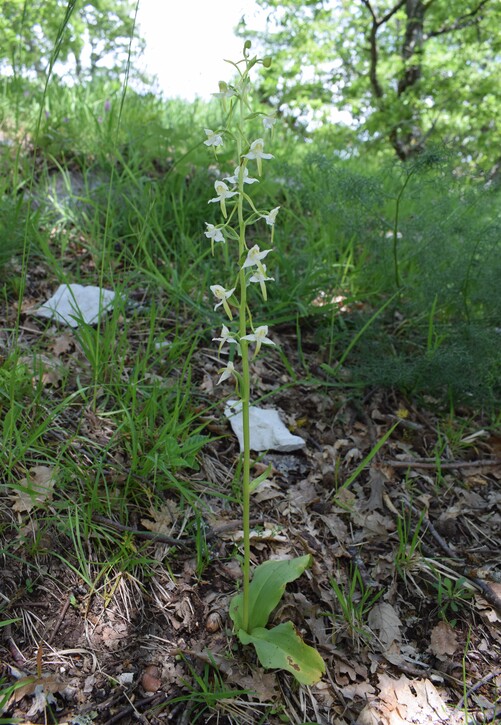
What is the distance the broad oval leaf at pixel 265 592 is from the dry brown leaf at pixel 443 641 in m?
0.58

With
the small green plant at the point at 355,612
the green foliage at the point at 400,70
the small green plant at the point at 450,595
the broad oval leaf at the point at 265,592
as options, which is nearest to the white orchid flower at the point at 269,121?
the broad oval leaf at the point at 265,592

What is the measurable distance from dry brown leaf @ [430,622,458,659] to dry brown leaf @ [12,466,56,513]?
1395 mm

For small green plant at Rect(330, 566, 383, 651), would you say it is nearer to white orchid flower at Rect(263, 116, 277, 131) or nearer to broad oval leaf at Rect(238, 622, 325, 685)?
broad oval leaf at Rect(238, 622, 325, 685)

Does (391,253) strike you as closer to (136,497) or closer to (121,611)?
(136,497)

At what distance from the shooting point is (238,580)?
1741 millimetres

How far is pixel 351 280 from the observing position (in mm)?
3027

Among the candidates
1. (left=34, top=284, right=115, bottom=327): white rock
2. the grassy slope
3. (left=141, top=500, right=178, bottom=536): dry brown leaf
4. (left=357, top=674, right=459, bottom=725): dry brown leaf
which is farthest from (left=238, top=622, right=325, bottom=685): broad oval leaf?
(left=34, top=284, right=115, bottom=327): white rock

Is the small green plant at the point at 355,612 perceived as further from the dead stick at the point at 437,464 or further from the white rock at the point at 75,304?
the white rock at the point at 75,304

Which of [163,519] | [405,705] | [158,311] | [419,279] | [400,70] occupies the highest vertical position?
[400,70]

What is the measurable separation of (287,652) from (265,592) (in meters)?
0.18

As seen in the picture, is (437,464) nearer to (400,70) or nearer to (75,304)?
(75,304)

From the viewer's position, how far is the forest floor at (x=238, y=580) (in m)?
1.45

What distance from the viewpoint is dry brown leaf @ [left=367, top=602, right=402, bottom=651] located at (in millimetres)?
1718

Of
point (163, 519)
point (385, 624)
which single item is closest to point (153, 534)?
point (163, 519)
